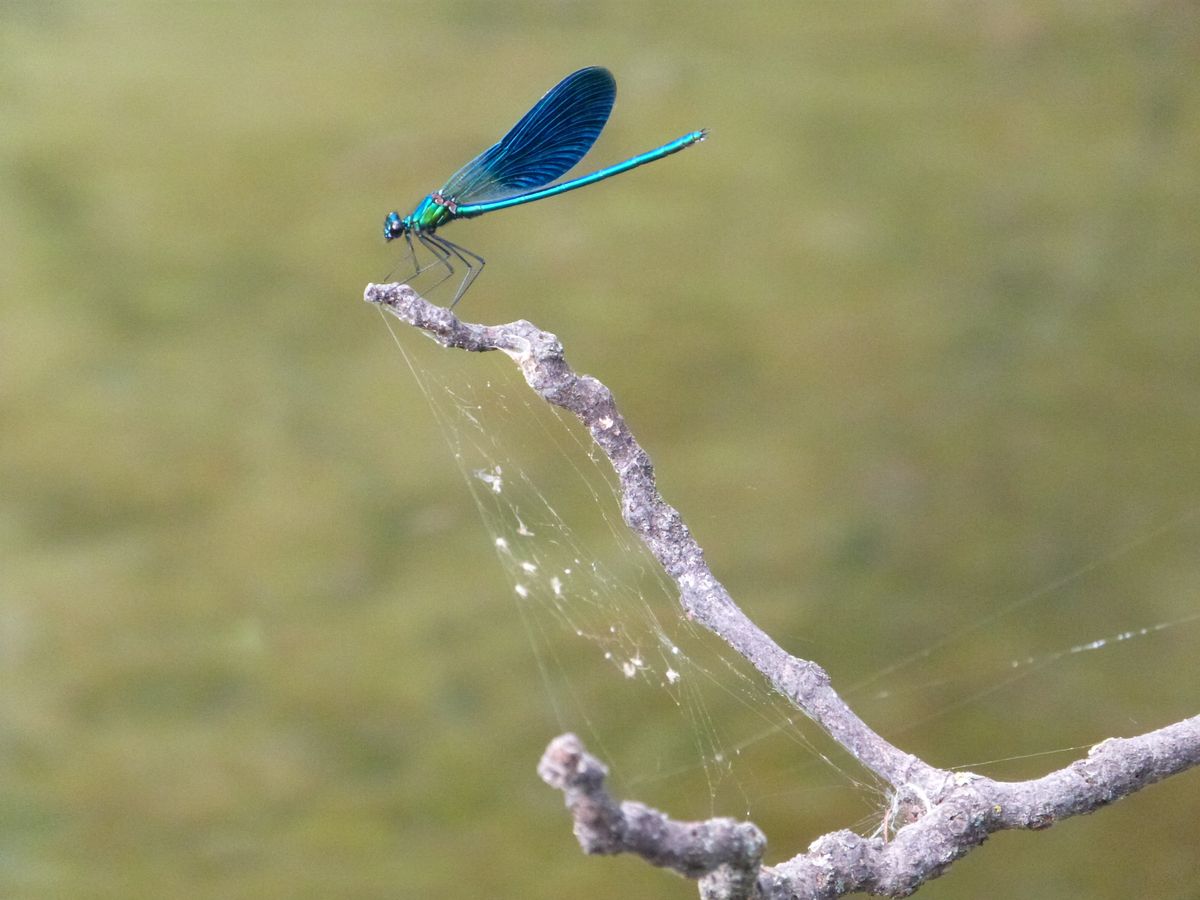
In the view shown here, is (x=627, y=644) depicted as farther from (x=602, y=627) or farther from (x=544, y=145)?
(x=544, y=145)

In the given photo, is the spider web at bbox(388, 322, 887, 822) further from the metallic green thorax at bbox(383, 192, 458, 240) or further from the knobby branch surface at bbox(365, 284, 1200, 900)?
the knobby branch surface at bbox(365, 284, 1200, 900)

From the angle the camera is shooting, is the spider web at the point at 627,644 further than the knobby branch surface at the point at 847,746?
Yes

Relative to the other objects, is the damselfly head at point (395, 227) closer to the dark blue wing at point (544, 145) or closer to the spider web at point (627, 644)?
the dark blue wing at point (544, 145)

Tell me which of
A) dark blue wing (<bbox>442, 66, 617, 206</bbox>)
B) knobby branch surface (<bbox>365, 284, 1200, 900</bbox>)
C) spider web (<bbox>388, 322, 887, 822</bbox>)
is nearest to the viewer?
knobby branch surface (<bbox>365, 284, 1200, 900</bbox>)

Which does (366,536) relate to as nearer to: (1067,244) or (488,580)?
(488,580)

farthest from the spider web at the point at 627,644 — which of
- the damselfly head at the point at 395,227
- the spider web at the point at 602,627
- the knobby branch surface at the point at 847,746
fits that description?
the knobby branch surface at the point at 847,746

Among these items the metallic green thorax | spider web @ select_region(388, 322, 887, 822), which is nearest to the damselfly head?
the metallic green thorax
